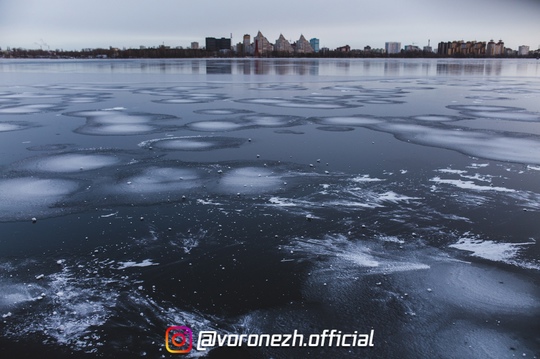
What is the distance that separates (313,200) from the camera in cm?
531

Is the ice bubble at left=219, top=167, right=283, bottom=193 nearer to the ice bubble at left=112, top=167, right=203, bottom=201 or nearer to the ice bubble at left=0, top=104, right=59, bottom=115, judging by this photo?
the ice bubble at left=112, top=167, right=203, bottom=201

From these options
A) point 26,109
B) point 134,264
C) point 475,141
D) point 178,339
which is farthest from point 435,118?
point 26,109

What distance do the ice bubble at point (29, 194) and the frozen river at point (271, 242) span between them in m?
0.03

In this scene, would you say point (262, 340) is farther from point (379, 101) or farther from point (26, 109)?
point (379, 101)

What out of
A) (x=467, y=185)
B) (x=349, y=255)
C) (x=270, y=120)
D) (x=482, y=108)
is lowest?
(x=349, y=255)

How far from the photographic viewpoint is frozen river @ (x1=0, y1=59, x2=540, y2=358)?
293cm

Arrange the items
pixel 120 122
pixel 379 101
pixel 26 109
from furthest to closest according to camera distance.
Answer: pixel 379 101 → pixel 26 109 → pixel 120 122

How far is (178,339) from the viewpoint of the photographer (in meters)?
2.80

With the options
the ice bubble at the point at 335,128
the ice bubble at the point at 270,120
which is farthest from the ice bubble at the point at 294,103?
the ice bubble at the point at 335,128

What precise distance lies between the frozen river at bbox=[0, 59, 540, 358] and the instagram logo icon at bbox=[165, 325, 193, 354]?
0.05 metres

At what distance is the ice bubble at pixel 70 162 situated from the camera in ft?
21.4

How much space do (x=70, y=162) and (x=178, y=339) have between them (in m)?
4.95

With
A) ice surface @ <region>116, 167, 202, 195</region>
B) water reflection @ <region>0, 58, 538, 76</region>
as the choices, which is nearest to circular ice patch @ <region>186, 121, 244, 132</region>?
ice surface @ <region>116, 167, 202, 195</region>

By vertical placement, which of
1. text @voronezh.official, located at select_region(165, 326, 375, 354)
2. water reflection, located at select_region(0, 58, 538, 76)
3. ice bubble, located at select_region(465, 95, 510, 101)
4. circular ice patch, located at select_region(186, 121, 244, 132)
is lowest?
text @voronezh.official, located at select_region(165, 326, 375, 354)
